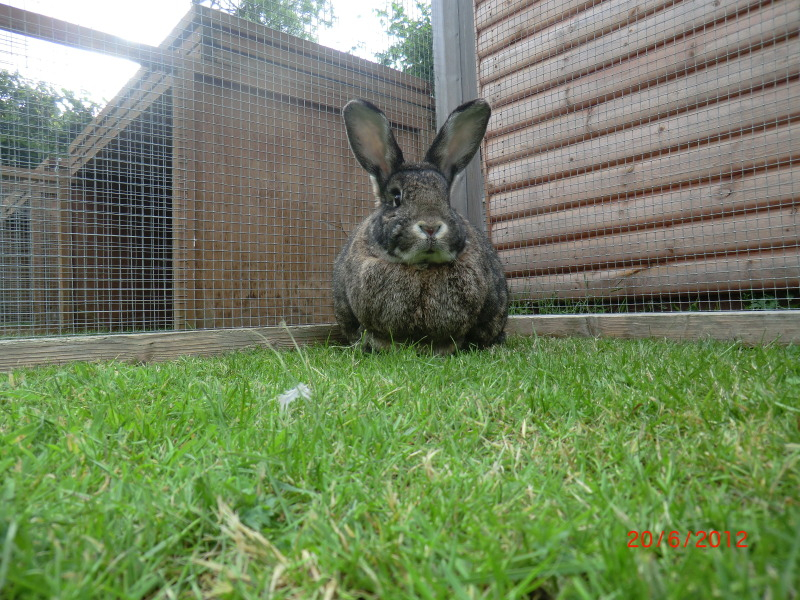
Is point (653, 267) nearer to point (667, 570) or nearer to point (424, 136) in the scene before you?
point (424, 136)

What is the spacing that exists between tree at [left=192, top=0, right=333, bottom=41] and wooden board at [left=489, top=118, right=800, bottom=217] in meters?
2.46

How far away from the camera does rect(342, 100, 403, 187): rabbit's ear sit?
3.25 meters

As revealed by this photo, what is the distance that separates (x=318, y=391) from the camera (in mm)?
1841

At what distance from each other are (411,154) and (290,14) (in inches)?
67.4

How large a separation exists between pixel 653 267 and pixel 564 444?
3.65m

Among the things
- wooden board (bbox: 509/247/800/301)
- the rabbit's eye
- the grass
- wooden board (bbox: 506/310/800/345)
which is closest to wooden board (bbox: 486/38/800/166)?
wooden board (bbox: 509/247/800/301)

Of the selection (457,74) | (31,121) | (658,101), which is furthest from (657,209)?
(31,121)

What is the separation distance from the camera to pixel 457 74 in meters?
5.17

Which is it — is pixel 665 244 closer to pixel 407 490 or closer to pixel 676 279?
pixel 676 279

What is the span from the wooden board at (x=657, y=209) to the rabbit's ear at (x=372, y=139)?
2.29 metres

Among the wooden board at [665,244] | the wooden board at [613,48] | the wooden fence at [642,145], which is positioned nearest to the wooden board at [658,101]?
the wooden fence at [642,145]

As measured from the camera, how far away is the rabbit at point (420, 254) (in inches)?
123
